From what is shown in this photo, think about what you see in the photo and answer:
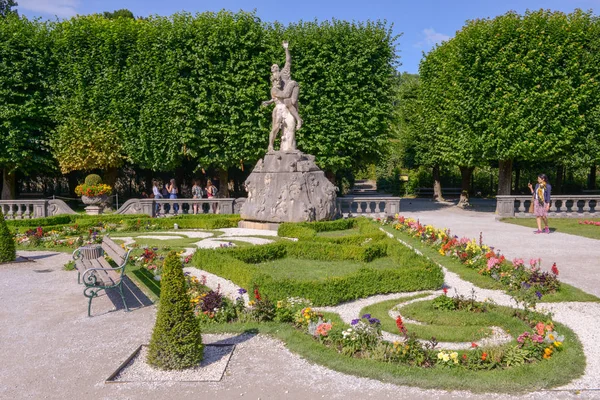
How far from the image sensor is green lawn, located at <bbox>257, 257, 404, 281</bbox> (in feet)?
33.7

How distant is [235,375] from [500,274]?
249 inches

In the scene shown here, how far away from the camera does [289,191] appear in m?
17.1

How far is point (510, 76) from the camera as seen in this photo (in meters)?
22.4

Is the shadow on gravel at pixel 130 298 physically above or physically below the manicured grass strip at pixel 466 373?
above

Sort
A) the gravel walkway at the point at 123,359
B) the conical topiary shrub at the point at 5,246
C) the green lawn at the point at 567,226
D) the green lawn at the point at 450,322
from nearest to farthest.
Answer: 1. the gravel walkway at the point at 123,359
2. the green lawn at the point at 450,322
3. the conical topiary shrub at the point at 5,246
4. the green lawn at the point at 567,226

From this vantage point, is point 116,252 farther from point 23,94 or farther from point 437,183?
point 437,183

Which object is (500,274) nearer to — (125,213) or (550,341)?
(550,341)

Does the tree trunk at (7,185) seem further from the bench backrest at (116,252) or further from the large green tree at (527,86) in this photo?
the large green tree at (527,86)

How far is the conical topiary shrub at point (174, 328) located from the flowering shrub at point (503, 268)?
17.2 feet

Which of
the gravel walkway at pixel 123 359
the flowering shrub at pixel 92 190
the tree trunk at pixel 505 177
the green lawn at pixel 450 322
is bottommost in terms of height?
the gravel walkway at pixel 123 359

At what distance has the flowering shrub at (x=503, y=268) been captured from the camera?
8805 millimetres

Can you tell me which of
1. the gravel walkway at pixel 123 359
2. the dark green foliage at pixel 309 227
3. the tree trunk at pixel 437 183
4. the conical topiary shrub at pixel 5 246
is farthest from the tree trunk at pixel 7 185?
the tree trunk at pixel 437 183

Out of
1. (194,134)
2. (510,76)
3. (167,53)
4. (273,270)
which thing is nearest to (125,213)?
(194,134)

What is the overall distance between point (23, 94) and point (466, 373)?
2415 centimetres
